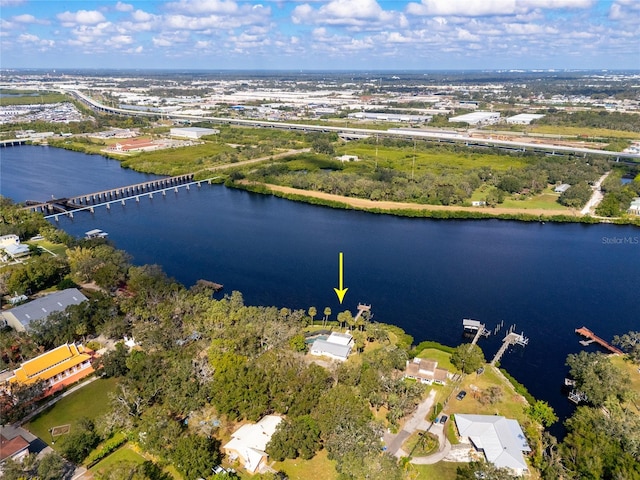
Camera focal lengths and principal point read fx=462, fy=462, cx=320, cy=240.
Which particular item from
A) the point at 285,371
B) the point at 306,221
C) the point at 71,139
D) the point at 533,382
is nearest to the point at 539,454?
the point at 533,382

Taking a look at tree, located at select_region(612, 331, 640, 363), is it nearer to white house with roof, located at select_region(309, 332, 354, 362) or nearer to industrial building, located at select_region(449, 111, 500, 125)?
white house with roof, located at select_region(309, 332, 354, 362)

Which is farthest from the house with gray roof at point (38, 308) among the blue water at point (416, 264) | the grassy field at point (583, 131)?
the grassy field at point (583, 131)

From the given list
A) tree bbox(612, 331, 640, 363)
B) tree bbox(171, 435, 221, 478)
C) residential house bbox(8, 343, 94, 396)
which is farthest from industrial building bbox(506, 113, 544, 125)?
tree bbox(171, 435, 221, 478)

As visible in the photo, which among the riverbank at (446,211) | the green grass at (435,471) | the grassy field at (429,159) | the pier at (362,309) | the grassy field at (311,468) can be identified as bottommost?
the green grass at (435,471)

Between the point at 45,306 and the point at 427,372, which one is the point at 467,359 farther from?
the point at 45,306

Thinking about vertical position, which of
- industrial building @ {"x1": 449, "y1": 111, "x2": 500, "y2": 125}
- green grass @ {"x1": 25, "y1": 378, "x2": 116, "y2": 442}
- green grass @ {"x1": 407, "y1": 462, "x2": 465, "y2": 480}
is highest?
industrial building @ {"x1": 449, "y1": 111, "x2": 500, "y2": 125}

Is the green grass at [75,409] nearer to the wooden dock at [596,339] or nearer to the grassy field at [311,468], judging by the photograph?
the grassy field at [311,468]

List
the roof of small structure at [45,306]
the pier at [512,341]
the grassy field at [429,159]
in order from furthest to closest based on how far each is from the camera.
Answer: the grassy field at [429,159]
the pier at [512,341]
the roof of small structure at [45,306]
